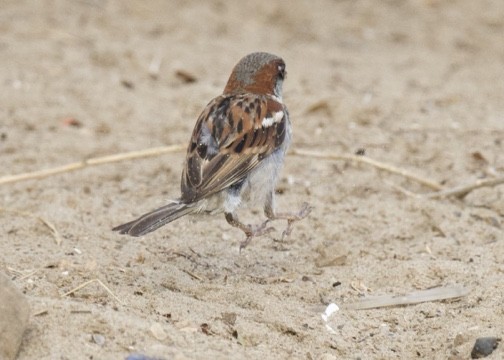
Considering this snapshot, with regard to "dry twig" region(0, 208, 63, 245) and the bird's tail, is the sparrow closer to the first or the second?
the bird's tail

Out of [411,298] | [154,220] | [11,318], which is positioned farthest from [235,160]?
[11,318]

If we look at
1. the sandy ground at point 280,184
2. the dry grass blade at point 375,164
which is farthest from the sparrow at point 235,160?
the dry grass blade at point 375,164

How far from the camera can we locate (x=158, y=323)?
175 inches

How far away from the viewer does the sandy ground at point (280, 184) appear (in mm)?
4730

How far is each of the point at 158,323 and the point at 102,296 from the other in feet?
1.72

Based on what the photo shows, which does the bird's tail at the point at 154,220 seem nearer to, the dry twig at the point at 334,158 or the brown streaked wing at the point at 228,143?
the brown streaked wing at the point at 228,143

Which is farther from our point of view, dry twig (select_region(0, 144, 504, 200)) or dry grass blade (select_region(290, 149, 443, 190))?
dry grass blade (select_region(290, 149, 443, 190))

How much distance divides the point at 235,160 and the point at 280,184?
1.71 metres

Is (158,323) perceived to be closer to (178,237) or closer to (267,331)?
(267,331)

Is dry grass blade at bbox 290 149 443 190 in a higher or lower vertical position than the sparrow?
lower

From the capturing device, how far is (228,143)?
18.4 feet

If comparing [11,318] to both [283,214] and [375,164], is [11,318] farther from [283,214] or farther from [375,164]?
[375,164]

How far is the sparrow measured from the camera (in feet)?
17.8

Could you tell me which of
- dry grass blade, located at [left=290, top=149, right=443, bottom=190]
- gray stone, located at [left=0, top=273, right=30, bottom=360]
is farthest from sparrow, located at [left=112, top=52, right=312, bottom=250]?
gray stone, located at [left=0, top=273, right=30, bottom=360]
